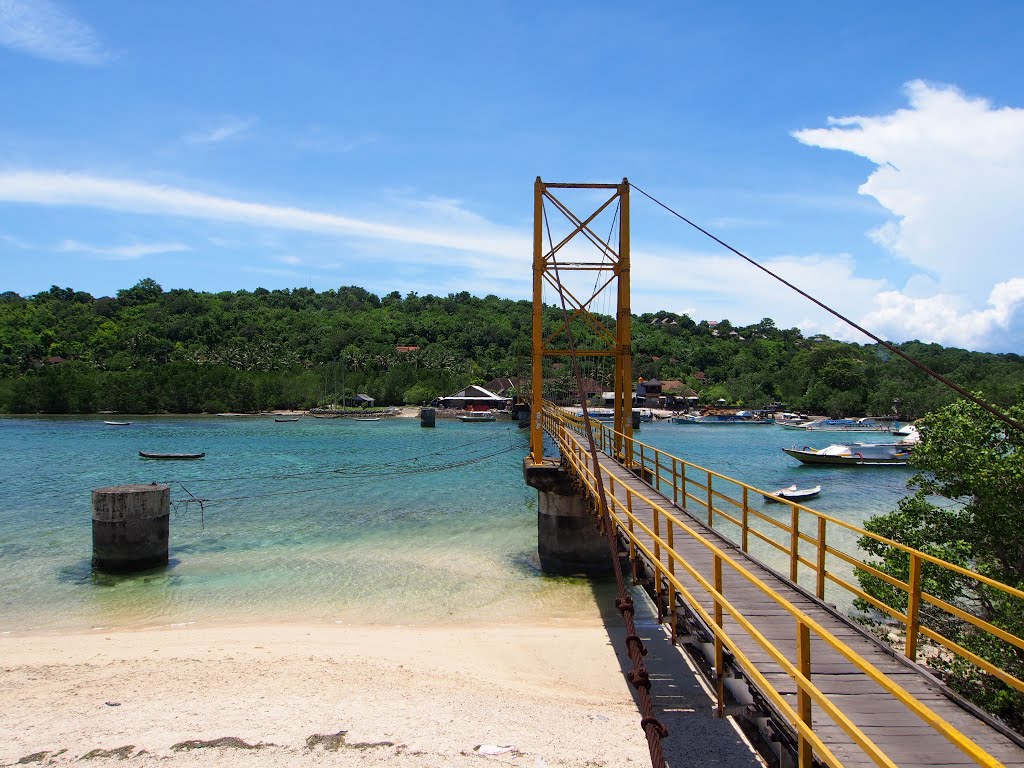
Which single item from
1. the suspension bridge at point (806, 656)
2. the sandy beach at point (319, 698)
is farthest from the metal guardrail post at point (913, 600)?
the sandy beach at point (319, 698)

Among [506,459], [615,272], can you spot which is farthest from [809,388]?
[615,272]

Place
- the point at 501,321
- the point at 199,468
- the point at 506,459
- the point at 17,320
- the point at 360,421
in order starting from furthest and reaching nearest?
the point at 501,321
the point at 17,320
the point at 360,421
the point at 506,459
the point at 199,468

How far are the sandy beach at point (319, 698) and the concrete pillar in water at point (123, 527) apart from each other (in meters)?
4.24

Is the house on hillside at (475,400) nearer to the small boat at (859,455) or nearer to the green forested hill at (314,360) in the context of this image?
the green forested hill at (314,360)

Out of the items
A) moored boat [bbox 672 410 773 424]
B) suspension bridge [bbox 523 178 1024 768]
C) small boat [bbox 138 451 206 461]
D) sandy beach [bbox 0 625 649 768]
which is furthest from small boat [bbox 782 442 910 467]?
moored boat [bbox 672 410 773 424]

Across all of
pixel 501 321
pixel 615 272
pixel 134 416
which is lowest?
pixel 134 416

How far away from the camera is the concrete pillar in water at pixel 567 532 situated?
16.3m

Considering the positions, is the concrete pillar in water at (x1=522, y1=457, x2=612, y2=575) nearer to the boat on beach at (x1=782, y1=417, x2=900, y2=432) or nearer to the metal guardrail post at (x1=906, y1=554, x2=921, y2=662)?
the metal guardrail post at (x1=906, y1=554, x2=921, y2=662)

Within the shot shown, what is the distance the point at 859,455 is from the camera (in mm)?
46344

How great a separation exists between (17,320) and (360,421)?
87.5m

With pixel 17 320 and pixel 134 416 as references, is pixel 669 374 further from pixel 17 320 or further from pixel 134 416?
pixel 17 320

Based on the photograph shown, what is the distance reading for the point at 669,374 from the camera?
487 feet

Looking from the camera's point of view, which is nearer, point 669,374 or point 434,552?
point 434,552

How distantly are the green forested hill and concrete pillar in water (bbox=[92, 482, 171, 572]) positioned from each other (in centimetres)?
6486
